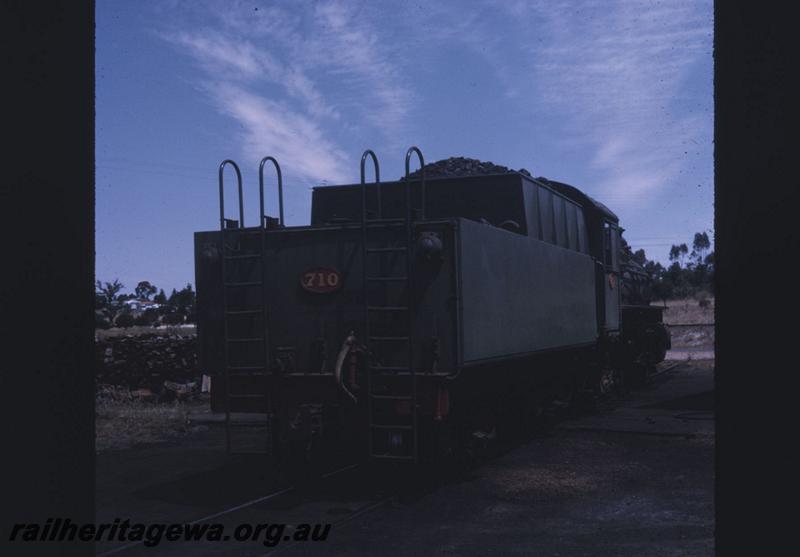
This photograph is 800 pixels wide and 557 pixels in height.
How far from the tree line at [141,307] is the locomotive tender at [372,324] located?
4030 millimetres

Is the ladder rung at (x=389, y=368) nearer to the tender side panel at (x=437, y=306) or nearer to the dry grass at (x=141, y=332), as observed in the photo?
the tender side panel at (x=437, y=306)

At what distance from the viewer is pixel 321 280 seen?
24.5 ft

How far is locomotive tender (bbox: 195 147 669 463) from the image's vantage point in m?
6.90

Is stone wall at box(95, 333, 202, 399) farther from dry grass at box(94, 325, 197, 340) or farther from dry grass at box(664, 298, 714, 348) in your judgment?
dry grass at box(664, 298, 714, 348)

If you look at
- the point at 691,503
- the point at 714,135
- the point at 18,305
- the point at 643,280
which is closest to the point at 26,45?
the point at 18,305

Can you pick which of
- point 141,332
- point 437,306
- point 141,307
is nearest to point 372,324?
point 437,306

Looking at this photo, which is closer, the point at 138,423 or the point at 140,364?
the point at 138,423

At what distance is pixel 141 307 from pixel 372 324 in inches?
2399

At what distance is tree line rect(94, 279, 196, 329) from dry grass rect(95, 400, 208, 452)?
1.61 metres

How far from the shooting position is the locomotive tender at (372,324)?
22.6 feet

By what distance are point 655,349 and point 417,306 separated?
48.3ft

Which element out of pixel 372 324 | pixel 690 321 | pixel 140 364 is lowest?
pixel 140 364

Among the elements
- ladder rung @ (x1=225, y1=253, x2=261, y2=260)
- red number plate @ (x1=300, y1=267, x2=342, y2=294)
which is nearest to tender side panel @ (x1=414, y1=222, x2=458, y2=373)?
red number plate @ (x1=300, y1=267, x2=342, y2=294)

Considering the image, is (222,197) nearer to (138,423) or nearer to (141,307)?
(138,423)
